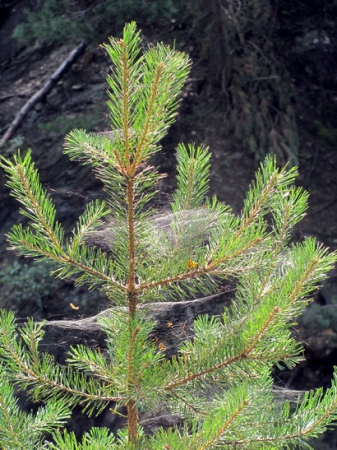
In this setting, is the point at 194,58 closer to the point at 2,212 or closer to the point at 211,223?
the point at 2,212

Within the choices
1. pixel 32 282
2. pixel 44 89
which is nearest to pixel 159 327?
pixel 32 282

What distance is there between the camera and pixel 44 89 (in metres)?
8.30

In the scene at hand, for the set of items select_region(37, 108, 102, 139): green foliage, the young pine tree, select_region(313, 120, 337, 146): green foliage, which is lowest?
select_region(313, 120, 337, 146): green foliage

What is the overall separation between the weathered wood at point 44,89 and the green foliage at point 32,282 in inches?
76.0

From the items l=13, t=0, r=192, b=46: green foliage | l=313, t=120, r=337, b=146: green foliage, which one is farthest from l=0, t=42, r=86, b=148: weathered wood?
l=313, t=120, r=337, b=146: green foliage

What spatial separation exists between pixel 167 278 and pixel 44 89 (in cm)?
677

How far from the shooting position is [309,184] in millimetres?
7531

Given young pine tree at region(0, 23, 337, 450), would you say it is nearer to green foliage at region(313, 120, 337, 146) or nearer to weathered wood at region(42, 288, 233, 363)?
weathered wood at region(42, 288, 233, 363)

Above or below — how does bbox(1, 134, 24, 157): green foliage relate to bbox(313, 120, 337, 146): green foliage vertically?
below

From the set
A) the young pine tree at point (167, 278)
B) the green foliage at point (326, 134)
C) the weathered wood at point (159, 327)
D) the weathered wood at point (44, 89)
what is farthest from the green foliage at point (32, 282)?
the young pine tree at point (167, 278)

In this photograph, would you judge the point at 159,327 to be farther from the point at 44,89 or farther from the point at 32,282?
the point at 44,89

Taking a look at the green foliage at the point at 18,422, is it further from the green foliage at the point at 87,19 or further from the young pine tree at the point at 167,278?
the green foliage at the point at 87,19

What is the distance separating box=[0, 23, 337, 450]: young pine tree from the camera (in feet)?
5.93

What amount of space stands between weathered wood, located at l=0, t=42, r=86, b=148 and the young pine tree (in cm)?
588
